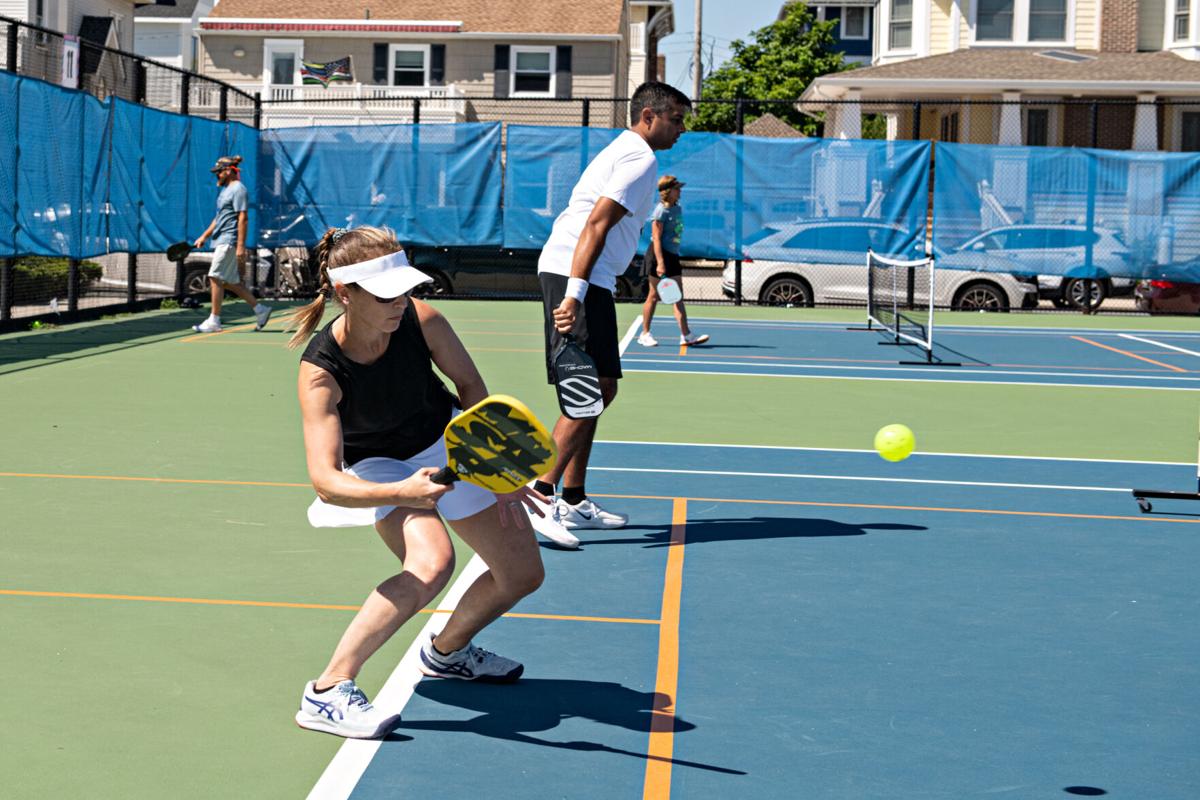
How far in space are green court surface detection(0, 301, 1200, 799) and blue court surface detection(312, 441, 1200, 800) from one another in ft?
1.60

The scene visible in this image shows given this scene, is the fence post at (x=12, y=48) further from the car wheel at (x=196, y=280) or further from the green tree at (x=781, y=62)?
the green tree at (x=781, y=62)

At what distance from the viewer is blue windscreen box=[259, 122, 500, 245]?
25578 millimetres

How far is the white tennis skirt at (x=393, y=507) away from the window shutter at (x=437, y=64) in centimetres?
4154

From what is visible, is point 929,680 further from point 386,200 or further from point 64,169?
point 386,200

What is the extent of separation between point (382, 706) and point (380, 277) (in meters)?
1.40

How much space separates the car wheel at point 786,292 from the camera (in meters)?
25.8

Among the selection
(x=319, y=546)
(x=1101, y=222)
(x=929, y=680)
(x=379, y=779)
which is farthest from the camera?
(x=1101, y=222)

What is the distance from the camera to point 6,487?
8.80 metres

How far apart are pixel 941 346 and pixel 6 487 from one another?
13132 millimetres

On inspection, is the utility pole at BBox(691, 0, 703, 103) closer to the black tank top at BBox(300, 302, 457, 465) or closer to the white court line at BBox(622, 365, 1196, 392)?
the white court line at BBox(622, 365, 1196, 392)

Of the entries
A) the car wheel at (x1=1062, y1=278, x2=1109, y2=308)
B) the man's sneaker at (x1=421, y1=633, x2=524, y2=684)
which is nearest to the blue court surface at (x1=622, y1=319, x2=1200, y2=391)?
the car wheel at (x1=1062, y1=278, x2=1109, y2=308)

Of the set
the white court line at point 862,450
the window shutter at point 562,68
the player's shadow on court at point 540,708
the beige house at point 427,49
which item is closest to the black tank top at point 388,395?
the player's shadow on court at point 540,708

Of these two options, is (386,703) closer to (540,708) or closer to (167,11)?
(540,708)

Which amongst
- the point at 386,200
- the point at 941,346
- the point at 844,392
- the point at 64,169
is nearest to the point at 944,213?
the point at 941,346
